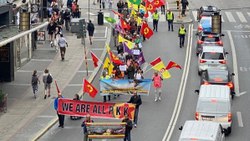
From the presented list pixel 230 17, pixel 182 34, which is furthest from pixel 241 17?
pixel 182 34

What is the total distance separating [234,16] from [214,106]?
108 ft

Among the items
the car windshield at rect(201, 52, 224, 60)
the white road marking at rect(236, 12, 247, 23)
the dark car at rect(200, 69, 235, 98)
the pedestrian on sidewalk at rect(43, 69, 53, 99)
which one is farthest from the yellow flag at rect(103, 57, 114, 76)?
the white road marking at rect(236, 12, 247, 23)

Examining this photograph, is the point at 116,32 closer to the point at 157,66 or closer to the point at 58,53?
the point at 58,53

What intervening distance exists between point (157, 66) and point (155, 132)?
652 cm

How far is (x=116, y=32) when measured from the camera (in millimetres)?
55312

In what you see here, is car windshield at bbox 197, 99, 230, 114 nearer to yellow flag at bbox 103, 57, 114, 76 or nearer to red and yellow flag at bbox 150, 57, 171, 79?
red and yellow flag at bbox 150, 57, 171, 79

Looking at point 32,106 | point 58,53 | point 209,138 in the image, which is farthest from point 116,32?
point 209,138

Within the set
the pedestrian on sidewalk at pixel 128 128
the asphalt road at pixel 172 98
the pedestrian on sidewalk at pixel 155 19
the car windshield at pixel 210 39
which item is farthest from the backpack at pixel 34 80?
the pedestrian on sidewalk at pixel 155 19

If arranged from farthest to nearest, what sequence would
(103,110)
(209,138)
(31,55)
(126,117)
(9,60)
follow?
(31,55), (9,60), (103,110), (126,117), (209,138)

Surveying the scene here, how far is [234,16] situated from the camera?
2734 inches

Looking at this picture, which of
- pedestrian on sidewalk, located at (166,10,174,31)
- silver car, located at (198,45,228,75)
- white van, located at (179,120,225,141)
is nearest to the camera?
white van, located at (179,120,225,141)

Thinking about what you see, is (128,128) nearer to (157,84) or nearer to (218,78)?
(157,84)

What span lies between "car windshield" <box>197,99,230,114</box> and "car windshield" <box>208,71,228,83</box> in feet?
17.0

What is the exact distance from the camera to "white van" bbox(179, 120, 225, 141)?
103ft
